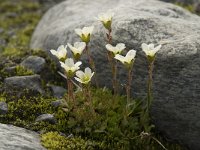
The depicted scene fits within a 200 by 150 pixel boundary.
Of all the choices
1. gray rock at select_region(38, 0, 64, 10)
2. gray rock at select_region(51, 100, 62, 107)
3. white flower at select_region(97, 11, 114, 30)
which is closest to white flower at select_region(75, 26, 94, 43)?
white flower at select_region(97, 11, 114, 30)

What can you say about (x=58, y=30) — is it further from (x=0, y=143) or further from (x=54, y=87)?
(x=0, y=143)

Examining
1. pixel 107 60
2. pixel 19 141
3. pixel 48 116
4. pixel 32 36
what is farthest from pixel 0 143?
pixel 32 36

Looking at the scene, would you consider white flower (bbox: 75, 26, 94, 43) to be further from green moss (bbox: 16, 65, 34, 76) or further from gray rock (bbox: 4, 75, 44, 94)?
green moss (bbox: 16, 65, 34, 76)

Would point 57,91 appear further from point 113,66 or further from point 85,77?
point 85,77

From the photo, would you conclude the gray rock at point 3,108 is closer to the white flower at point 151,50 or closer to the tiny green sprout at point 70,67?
the tiny green sprout at point 70,67

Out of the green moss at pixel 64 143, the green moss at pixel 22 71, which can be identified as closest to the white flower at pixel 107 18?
the green moss at pixel 64 143
